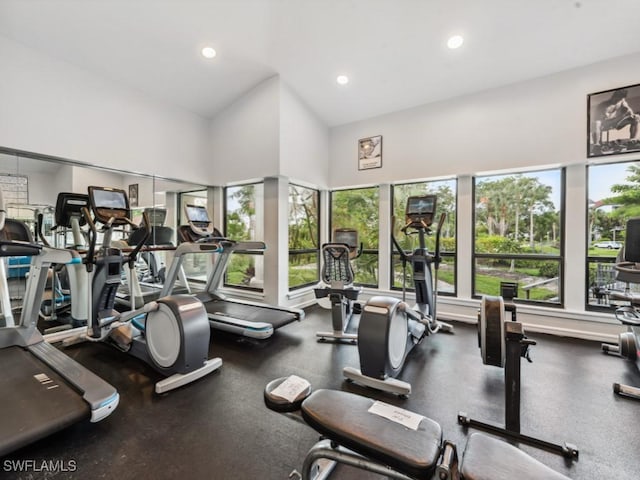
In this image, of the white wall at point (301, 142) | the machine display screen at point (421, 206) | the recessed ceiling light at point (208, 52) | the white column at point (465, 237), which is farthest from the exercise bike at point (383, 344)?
the recessed ceiling light at point (208, 52)

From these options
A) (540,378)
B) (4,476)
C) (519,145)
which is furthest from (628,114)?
(4,476)

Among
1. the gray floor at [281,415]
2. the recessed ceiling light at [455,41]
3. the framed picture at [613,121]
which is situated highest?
the recessed ceiling light at [455,41]

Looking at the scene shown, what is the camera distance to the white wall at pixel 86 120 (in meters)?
3.19

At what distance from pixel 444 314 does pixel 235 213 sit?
171 inches

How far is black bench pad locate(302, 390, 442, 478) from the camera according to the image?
0.90m

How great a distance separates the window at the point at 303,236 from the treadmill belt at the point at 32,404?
3.48 m

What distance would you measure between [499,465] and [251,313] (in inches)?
142

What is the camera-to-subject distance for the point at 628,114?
3461mm

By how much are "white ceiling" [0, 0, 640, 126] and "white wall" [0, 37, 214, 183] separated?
0.72 ft

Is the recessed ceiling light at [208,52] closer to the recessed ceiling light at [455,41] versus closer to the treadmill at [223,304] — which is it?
the treadmill at [223,304]

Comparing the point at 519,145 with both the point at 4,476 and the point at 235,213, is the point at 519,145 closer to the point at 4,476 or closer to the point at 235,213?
the point at 235,213

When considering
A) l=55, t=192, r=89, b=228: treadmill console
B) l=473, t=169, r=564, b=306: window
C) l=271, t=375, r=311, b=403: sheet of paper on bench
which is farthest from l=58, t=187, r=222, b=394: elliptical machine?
l=473, t=169, r=564, b=306: window

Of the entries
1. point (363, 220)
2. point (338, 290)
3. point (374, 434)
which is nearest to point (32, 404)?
point (374, 434)

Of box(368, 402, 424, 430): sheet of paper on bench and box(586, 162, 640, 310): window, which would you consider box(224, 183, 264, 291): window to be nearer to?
box(368, 402, 424, 430): sheet of paper on bench
